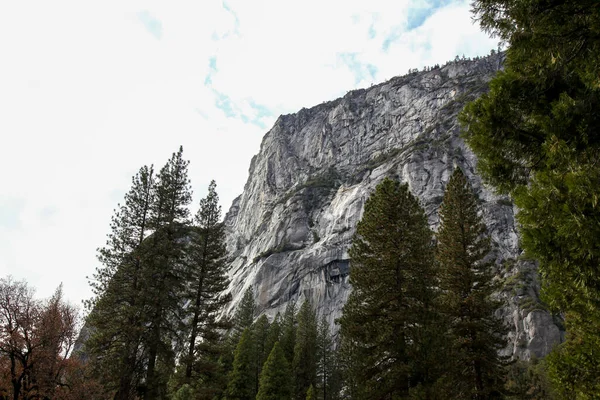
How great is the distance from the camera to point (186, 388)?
18.3 metres

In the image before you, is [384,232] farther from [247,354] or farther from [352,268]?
[247,354]

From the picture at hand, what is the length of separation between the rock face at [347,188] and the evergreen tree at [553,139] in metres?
40.6

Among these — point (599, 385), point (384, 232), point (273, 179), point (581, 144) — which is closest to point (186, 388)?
point (384, 232)

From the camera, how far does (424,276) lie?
47.3 ft

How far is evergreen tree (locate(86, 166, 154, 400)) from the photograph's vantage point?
1641 cm

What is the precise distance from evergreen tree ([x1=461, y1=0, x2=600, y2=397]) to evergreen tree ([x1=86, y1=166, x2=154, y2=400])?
16080 mm

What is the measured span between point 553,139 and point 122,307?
18161 mm

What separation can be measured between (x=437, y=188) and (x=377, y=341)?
256ft

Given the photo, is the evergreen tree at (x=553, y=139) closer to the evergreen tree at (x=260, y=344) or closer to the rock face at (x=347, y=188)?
the evergreen tree at (x=260, y=344)

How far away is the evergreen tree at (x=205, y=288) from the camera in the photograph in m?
20.1

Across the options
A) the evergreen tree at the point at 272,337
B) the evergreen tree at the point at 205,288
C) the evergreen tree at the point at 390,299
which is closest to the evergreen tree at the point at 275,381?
the evergreen tree at the point at 205,288

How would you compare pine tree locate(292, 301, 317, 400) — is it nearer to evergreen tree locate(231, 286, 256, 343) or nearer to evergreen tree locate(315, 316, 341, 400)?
evergreen tree locate(315, 316, 341, 400)

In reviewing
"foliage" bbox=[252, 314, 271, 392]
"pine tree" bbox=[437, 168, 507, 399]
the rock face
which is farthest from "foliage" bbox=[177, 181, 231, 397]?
the rock face

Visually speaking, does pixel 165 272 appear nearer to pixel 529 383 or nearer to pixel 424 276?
pixel 424 276
